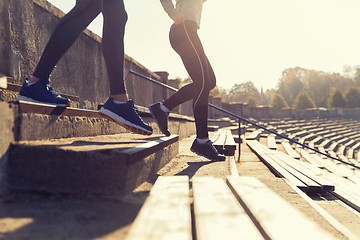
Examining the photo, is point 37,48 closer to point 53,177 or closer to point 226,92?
point 53,177

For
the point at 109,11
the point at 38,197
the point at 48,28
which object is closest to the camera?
the point at 38,197

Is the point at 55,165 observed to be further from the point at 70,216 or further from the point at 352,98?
the point at 352,98

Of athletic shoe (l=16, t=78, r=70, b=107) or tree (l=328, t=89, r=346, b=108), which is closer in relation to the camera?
athletic shoe (l=16, t=78, r=70, b=107)

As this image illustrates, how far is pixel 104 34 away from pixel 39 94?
2.16 feet

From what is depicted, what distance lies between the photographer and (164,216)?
3.20 feet

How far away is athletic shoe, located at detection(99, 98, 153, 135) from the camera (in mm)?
2125

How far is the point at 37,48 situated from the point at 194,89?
5.40 ft

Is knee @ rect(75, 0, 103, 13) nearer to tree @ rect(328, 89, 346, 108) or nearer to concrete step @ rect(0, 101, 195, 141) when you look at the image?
concrete step @ rect(0, 101, 195, 141)

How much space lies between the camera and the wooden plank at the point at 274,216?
87 cm

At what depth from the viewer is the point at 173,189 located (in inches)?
51.9

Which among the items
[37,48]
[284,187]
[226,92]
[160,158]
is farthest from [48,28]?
[226,92]

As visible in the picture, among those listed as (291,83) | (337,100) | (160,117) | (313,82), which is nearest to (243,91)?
(291,83)

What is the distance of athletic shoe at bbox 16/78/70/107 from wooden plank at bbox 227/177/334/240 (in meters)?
1.25

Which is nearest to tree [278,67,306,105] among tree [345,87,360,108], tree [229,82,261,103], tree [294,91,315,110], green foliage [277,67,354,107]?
green foliage [277,67,354,107]
